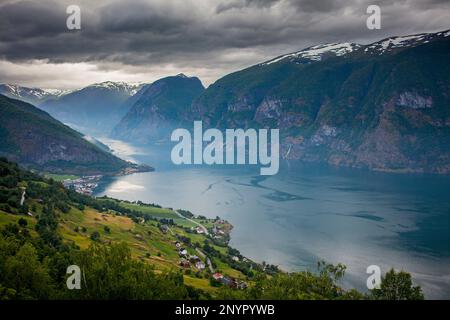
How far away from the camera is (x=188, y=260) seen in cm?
9069

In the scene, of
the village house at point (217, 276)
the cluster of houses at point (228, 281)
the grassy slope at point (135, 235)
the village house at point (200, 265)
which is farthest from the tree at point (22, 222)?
the village house at point (200, 265)

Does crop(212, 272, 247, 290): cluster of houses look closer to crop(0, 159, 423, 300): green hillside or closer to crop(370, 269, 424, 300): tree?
crop(0, 159, 423, 300): green hillside

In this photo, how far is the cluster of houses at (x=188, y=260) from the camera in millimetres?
84963

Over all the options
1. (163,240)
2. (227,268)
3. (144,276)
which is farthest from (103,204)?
(144,276)

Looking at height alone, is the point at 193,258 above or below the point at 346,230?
above

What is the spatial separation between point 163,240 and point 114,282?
64044 millimetres

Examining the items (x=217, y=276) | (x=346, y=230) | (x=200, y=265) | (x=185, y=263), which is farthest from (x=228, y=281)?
(x=346, y=230)

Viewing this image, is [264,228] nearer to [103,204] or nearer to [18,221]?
[103,204]

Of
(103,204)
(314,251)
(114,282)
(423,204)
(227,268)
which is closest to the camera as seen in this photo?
(114,282)

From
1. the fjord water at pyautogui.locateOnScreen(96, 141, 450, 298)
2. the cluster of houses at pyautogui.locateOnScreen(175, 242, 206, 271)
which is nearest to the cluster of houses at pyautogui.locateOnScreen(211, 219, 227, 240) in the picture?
the fjord water at pyautogui.locateOnScreen(96, 141, 450, 298)

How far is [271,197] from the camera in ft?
644
